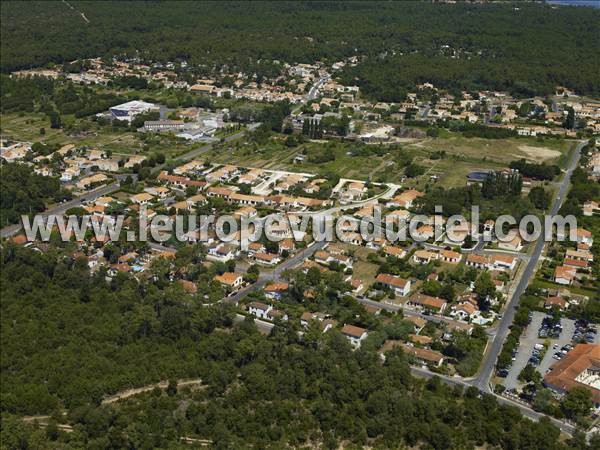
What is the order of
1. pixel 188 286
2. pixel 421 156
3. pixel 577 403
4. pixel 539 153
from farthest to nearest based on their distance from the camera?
1. pixel 539 153
2. pixel 421 156
3. pixel 188 286
4. pixel 577 403

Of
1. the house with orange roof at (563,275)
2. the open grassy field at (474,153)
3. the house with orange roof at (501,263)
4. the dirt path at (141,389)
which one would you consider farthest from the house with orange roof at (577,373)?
the open grassy field at (474,153)

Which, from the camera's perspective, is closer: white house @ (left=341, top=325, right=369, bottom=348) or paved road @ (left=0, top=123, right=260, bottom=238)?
white house @ (left=341, top=325, right=369, bottom=348)

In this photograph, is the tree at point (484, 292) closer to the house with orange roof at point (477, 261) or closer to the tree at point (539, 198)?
the house with orange roof at point (477, 261)

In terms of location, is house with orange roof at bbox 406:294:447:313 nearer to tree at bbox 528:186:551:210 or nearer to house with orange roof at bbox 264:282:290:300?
house with orange roof at bbox 264:282:290:300

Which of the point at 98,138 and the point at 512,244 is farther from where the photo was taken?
the point at 98,138

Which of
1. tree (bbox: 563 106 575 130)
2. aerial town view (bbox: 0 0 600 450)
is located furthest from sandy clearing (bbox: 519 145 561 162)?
tree (bbox: 563 106 575 130)

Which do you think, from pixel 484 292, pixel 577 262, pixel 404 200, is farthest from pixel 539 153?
pixel 484 292

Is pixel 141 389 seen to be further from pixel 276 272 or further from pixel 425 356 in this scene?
pixel 276 272
